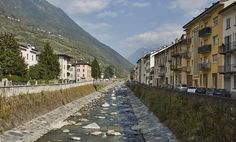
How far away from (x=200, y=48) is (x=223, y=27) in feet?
33.5

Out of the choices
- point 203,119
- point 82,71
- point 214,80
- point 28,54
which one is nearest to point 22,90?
point 203,119

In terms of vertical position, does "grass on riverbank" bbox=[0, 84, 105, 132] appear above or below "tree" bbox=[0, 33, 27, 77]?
below

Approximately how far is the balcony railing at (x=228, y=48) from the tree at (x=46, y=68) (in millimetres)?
45478

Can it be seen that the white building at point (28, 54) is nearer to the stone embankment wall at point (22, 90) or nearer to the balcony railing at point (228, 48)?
the stone embankment wall at point (22, 90)

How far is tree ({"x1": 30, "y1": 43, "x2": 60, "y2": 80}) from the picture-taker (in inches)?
3270

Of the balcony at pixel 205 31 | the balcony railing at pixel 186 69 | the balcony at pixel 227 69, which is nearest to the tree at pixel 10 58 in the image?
the balcony railing at pixel 186 69

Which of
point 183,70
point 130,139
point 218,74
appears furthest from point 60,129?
point 183,70

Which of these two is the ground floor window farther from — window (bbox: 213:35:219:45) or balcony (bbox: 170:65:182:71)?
balcony (bbox: 170:65:182:71)

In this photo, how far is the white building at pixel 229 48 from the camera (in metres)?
49.4

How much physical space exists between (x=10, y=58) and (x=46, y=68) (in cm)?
1726

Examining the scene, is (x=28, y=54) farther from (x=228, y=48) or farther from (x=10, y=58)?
(x=228, y=48)

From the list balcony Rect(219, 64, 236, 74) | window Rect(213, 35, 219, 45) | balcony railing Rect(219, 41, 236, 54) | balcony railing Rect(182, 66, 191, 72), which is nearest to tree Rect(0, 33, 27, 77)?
balcony railing Rect(182, 66, 191, 72)

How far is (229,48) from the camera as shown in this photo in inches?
1989

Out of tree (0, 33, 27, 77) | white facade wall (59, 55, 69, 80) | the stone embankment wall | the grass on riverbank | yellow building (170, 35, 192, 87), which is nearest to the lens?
the grass on riverbank
